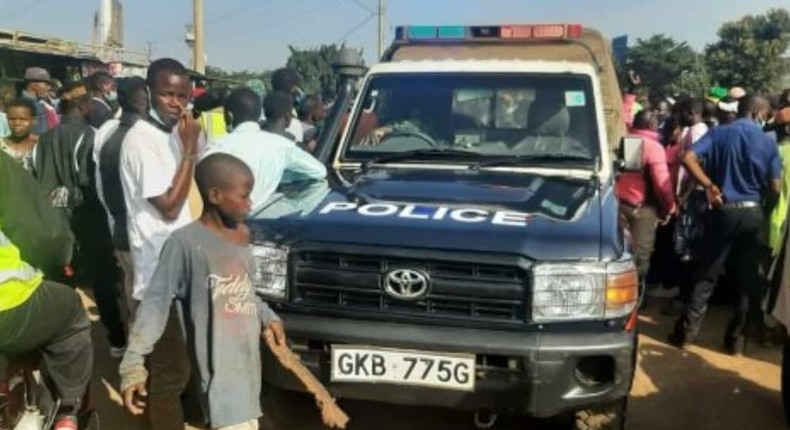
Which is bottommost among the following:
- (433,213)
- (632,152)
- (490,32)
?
(433,213)

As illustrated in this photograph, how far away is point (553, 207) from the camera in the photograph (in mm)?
3830

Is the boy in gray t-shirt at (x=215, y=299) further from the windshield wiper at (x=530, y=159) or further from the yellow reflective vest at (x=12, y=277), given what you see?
the windshield wiper at (x=530, y=159)

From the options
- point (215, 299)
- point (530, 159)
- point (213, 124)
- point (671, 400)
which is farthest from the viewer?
point (213, 124)

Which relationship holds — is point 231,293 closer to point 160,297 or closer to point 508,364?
point 160,297

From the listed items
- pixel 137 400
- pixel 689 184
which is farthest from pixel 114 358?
pixel 689 184

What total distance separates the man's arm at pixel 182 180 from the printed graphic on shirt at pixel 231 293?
3.01 feet

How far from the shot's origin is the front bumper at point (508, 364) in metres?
3.36

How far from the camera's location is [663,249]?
308 inches

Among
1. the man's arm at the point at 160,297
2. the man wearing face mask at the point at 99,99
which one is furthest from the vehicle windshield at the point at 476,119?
the man wearing face mask at the point at 99,99

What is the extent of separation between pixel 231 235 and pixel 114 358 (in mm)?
2928

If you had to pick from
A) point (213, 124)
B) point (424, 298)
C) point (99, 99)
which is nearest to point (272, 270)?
point (424, 298)

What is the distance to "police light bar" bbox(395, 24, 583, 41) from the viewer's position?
5762 mm

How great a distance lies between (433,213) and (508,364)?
74 centimetres

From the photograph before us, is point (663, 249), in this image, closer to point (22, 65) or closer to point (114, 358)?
point (114, 358)
